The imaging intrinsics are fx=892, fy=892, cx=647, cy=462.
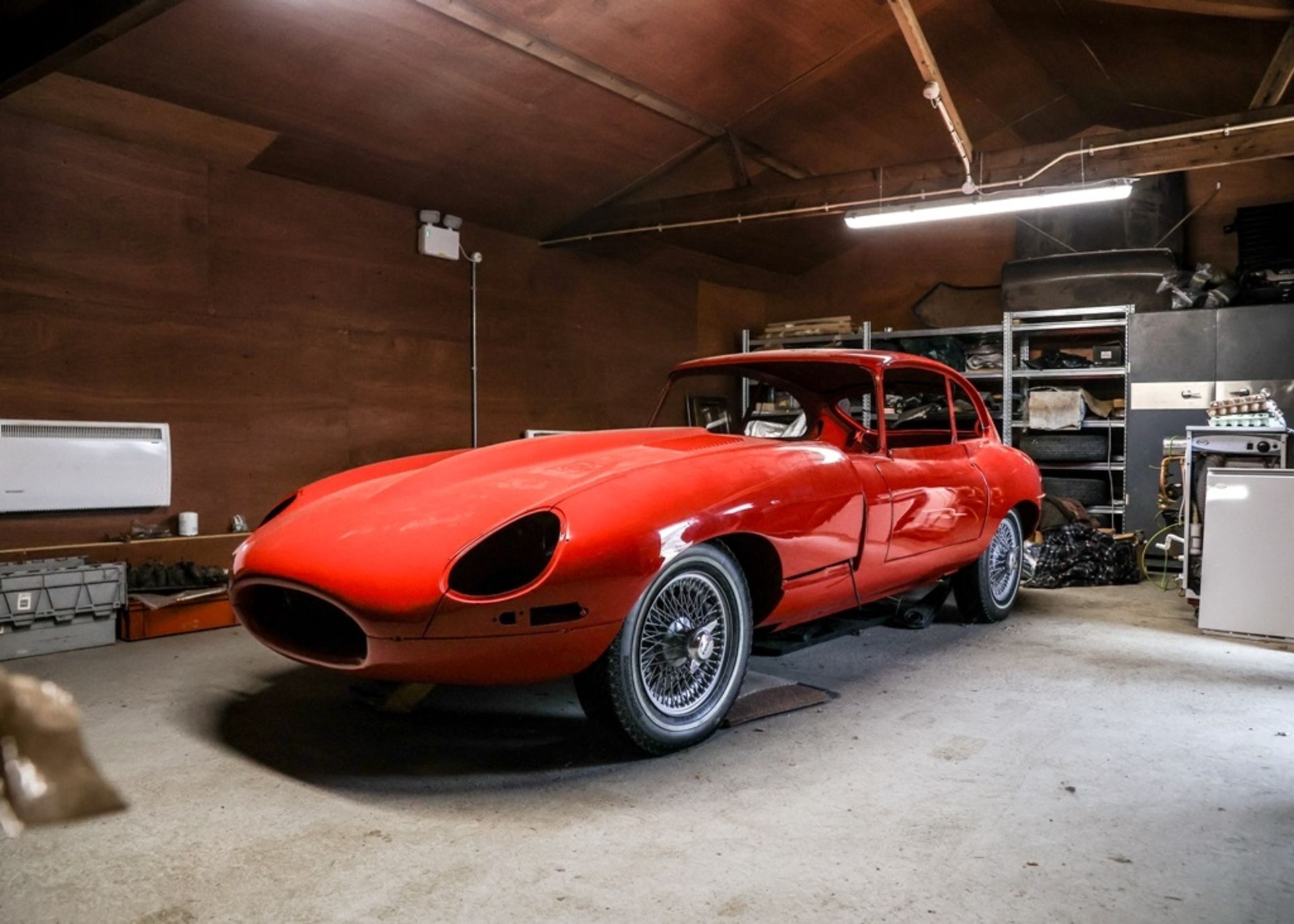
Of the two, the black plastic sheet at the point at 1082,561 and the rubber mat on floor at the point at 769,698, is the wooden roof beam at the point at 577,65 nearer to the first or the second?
the rubber mat on floor at the point at 769,698

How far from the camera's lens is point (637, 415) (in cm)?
862

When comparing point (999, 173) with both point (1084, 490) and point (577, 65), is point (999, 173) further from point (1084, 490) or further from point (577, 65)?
point (1084, 490)

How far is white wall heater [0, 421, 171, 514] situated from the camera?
4.51 metres

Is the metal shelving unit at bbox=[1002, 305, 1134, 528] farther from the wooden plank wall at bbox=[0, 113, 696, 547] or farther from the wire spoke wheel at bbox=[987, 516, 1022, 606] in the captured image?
the wooden plank wall at bbox=[0, 113, 696, 547]

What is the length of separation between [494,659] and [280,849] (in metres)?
0.65

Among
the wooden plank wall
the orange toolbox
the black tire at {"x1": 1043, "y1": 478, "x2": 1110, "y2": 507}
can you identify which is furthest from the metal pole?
the black tire at {"x1": 1043, "y1": 478, "x2": 1110, "y2": 507}

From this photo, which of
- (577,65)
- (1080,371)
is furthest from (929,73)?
(1080,371)

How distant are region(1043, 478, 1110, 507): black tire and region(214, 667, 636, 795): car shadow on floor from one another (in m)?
6.14

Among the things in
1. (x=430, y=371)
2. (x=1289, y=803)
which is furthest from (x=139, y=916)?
(x=430, y=371)

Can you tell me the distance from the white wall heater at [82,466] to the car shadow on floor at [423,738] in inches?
84.1

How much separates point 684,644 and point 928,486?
1638 millimetres

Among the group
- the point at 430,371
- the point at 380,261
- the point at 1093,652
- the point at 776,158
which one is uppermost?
the point at 776,158

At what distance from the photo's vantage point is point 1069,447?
25.9 feet

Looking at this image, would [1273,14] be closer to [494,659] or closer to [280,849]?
[494,659]
